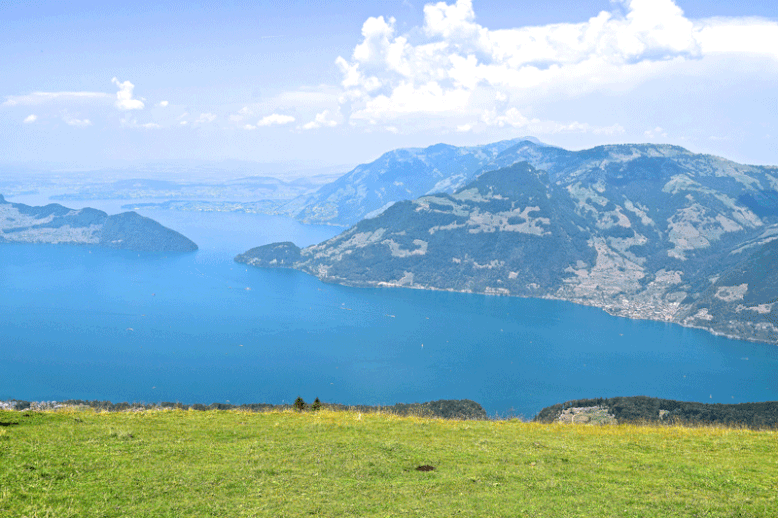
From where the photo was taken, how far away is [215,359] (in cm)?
19188

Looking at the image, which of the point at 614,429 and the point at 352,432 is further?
the point at 614,429

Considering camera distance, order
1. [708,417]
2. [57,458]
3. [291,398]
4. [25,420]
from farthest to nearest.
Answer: [291,398] → [708,417] → [25,420] → [57,458]

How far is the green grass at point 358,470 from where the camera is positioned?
19.8 meters

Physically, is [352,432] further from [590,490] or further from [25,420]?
[25,420]

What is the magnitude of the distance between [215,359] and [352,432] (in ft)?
573

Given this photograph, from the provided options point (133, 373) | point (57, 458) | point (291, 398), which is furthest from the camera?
point (133, 373)

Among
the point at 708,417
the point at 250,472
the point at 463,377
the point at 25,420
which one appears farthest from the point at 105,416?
the point at 463,377

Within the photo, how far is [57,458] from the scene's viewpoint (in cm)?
2203

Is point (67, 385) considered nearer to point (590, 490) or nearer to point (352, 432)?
point (352, 432)

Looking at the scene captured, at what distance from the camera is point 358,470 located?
23906mm

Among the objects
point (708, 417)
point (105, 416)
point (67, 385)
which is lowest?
point (67, 385)

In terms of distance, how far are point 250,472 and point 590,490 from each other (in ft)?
48.1

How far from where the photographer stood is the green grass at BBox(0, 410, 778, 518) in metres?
19.8

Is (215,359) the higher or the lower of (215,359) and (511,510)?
the lower
